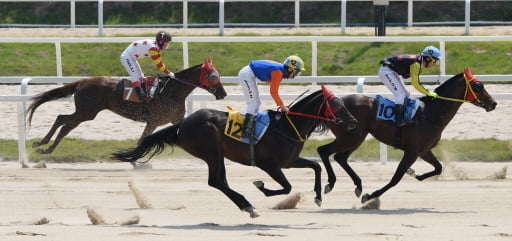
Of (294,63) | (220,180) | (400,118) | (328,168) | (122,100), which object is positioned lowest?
(328,168)

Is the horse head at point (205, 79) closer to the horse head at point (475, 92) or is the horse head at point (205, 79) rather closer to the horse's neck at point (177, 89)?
the horse's neck at point (177, 89)

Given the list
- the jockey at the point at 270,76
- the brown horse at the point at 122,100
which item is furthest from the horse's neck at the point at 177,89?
the jockey at the point at 270,76

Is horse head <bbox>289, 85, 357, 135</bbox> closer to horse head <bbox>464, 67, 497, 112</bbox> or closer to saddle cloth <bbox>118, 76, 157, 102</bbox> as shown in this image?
horse head <bbox>464, 67, 497, 112</bbox>

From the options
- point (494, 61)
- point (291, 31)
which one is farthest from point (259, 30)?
point (494, 61)

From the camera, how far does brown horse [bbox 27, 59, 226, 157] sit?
16109 millimetres

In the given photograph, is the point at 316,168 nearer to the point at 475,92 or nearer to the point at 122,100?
the point at 475,92

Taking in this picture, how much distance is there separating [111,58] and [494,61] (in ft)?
19.5

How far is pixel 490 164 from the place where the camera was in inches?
650

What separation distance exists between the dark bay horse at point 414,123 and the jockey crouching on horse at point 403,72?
0.39 feet

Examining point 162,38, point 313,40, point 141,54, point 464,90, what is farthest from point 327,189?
point 313,40

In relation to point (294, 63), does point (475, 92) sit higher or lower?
Answer: lower

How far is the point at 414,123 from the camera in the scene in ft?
44.0

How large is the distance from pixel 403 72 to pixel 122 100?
4.10 m

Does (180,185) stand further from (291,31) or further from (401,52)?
(291,31)
